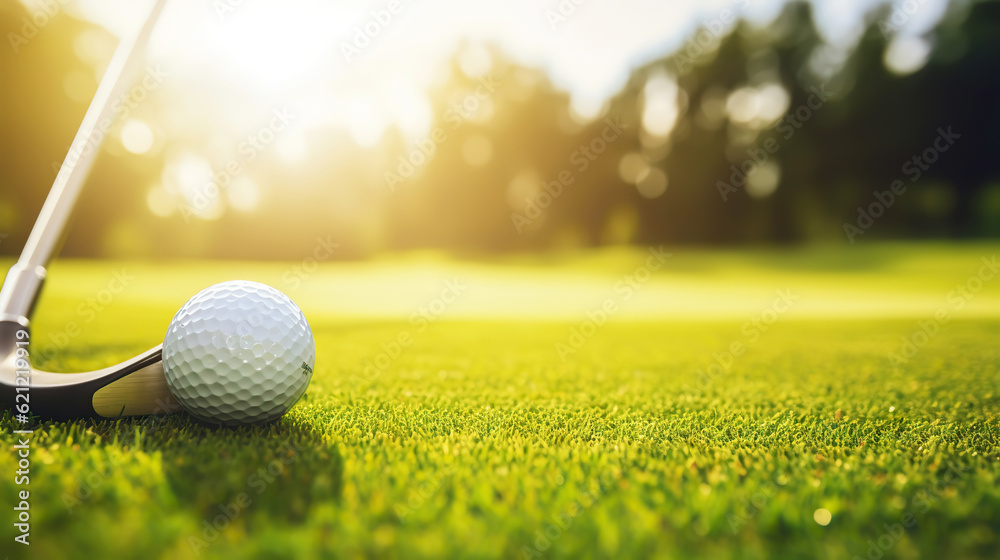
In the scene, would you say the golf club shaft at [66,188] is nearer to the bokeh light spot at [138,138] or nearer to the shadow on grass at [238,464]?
the shadow on grass at [238,464]

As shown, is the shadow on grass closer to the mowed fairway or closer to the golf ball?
the mowed fairway

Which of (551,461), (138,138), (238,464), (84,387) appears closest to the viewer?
(238,464)

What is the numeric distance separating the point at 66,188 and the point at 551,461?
9.73ft

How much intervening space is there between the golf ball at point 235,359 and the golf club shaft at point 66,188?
0.82m

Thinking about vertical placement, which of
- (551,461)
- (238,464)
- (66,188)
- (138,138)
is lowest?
(138,138)

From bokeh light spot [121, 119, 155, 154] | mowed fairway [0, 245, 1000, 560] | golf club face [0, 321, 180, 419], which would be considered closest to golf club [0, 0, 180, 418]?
golf club face [0, 321, 180, 419]

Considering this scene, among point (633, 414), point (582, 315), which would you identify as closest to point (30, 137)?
point (582, 315)

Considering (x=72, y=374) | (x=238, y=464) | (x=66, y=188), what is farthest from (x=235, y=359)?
(x=66, y=188)

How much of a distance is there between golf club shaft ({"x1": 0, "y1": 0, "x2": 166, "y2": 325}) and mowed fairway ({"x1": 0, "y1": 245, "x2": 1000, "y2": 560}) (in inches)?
28.4

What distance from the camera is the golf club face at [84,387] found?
2.60m

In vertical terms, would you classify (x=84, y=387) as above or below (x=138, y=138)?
above

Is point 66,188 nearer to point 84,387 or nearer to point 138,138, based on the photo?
point 84,387

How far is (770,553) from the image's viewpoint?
64.4 inches

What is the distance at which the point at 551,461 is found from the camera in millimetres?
2291
